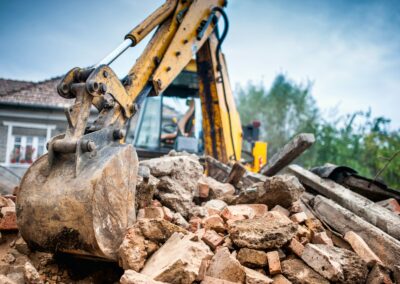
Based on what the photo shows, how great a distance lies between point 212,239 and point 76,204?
0.95 meters

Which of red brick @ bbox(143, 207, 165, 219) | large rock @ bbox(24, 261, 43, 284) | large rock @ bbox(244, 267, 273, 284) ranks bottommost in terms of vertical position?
large rock @ bbox(24, 261, 43, 284)

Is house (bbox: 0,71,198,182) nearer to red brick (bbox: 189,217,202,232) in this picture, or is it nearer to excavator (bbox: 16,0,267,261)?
excavator (bbox: 16,0,267,261)

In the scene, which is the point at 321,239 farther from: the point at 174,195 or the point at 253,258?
the point at 174,195

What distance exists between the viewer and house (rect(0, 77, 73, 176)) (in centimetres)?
1191

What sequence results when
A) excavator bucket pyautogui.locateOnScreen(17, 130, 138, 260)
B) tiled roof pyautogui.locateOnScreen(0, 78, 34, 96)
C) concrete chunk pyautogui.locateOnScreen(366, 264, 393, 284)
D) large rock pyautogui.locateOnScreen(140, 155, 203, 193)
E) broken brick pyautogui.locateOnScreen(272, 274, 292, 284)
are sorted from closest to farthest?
excavator bucket pyautogui.locateOnScreen(17, 130, 138, 260)
broken brick pyautogui.locateOnScreen(272, 274, 292, 284)
concrete chunk pyautogui.locateOnScreen(366, 264, 393, 284)
large rock pyautogui.locateOnScreen(140, 155, 203, 193)
tiled roof pyautogui.locateOnScreen(0, 78, 34, 96)

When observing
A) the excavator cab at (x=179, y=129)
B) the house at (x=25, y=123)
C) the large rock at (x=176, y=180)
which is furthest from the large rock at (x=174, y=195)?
the house at (x=25, y=123)

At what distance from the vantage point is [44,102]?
1238cm

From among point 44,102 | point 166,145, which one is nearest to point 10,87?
point 44,102

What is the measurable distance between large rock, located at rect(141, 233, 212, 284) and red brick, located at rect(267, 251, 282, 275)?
0.40 metres

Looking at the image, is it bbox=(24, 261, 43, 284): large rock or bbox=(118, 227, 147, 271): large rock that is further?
bbox=(118, 227, 147, 271): large rock

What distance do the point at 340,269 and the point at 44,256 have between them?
1946 mm

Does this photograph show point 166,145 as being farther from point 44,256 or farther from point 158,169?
point 44,256

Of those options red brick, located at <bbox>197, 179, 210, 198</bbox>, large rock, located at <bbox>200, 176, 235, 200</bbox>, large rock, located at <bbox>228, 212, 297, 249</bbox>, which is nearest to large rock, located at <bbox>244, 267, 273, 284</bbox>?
large rock, located at <bbox>228, 212, 297, 249</bbox>

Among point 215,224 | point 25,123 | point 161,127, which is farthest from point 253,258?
point 25,123
